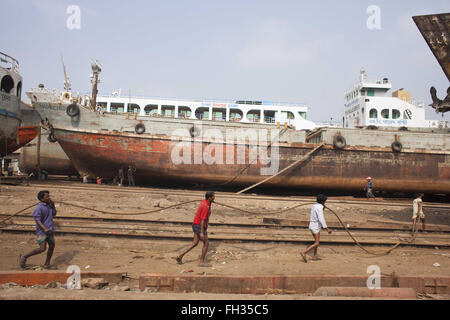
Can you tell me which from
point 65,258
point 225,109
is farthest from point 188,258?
point 225,109

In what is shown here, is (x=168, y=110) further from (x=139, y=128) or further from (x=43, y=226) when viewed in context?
(x=43, y=226)

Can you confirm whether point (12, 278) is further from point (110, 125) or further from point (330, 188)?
point (330, 188)

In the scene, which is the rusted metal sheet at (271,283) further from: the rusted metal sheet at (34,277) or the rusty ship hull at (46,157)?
the rusty ship hull at (46,157)

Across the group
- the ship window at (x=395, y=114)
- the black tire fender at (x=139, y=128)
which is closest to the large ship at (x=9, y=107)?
the black tire fender at (x=139, y=128)

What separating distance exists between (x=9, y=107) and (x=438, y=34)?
60.9ft

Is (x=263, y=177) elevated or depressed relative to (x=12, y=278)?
elevated

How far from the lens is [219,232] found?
6.90m

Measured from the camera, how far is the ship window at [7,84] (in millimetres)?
15150

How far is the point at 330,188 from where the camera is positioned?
14.7 meters

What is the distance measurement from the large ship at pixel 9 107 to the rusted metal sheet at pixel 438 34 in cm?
1789
